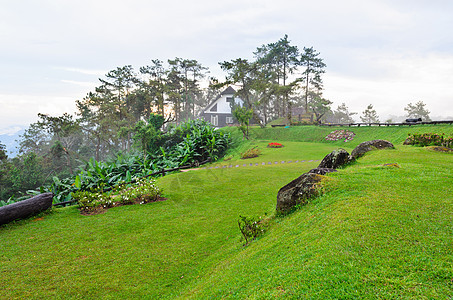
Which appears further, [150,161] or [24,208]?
[150,161]

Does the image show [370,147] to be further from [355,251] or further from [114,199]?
[114,199]

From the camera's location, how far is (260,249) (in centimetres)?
396

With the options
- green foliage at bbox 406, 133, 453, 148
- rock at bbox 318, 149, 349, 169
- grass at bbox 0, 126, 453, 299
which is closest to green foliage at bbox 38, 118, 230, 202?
grass at bbox 0, 126, 453, 299

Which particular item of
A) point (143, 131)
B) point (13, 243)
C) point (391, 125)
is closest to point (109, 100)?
point (143, 131)

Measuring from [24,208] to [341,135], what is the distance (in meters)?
24.4

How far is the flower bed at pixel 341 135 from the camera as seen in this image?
21805mm

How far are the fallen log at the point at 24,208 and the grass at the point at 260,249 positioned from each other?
257 mm

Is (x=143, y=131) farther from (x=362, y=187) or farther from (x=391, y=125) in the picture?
(x=391, y=125)

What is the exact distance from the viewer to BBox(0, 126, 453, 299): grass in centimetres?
255

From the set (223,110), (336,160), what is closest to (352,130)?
(336,160)

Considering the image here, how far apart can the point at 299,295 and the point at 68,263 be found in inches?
179

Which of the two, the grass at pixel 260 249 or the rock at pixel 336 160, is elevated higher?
the rock at pixel 336 160

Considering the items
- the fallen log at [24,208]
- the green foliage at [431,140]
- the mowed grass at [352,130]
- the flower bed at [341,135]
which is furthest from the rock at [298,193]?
the flower bed at [341,135]

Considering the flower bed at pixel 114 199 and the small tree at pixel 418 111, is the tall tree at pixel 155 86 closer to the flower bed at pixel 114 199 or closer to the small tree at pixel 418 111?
the flower bed at pixel 114 199
